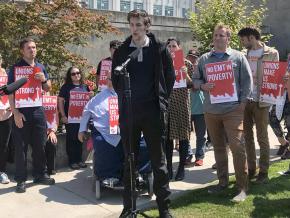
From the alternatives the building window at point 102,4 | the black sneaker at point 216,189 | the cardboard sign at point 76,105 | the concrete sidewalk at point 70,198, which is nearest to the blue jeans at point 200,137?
the concrete sidewalk at point 70,198

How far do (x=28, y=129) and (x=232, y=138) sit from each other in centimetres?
292

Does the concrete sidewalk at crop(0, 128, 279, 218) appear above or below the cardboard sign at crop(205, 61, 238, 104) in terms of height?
below

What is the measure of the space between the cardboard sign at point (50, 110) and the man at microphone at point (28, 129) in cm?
63

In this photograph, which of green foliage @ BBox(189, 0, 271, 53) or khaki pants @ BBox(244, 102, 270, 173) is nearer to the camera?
khaki pants @ BBox(244, 102, 270, 173)

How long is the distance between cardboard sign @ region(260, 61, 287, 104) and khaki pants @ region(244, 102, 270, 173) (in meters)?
0.17

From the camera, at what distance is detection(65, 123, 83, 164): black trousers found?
759 cm

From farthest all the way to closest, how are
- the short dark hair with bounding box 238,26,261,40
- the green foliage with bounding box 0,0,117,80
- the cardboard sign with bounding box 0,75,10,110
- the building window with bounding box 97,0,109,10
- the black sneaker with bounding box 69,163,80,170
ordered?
the building window with bounding box 97,0,109,10 → the green foliage with bounding box 0,0,117,80 → the black sneaker with bounding box 69,163,80,170 → the cardboard sign with bounding box 0,75,10,110 → the short dark hair with bounding box 238,26,261,40

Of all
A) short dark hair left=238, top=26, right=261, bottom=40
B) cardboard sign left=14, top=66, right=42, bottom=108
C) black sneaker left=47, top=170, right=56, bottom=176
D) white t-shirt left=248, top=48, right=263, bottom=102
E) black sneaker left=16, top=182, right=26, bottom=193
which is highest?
short dark hair left=238, top=26, right=261, bottom=40

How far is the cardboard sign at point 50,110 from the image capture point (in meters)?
7.29

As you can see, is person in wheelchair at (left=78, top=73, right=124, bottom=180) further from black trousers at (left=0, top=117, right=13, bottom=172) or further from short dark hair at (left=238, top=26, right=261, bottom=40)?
short dark hair at (left=238, top=26, right=261, bottom=40)

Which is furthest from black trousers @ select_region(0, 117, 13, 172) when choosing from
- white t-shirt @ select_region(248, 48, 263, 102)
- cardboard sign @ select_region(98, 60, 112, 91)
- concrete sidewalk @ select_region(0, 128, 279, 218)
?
white t-shirt @ select_region(248, 48, 263, 102)

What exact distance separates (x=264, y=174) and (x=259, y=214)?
1.24m

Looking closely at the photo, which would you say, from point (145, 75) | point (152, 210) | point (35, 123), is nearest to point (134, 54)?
point (145, 75)

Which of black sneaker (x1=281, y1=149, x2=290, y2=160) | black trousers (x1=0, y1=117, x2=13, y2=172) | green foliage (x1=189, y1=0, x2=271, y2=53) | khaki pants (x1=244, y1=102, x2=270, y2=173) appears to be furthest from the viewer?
green foliage (x1=189, y1=0, x2=271, y2=53)
